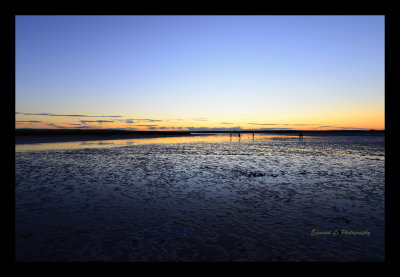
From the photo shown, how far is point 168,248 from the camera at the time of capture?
5.05 meters

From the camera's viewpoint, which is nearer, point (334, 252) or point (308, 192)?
point (334, 252)

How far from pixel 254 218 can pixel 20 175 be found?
12107 millimetres

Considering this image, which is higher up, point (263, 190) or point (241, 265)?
point (241, 265)

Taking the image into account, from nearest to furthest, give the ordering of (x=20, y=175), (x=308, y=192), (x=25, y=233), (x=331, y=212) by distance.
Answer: (x=25, y=233), (x=331, y=212), (x=308, y=192), (x=20, y=175)
